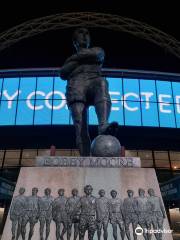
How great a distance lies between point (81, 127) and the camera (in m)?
6.54

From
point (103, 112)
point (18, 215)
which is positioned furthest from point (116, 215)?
point (103, 112)

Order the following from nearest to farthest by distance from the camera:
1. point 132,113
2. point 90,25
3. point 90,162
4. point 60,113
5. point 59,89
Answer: point 90,162
point 90,25
point 60,113
point 132,113
point 59,89

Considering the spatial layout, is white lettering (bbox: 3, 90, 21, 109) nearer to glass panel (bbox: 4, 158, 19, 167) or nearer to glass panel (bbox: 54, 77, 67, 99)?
glass panel (bbox: 54, 77, 67, 99)

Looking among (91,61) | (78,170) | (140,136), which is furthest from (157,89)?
(78,170)

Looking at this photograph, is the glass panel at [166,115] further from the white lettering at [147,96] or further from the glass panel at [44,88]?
the glass panel at [44,88]

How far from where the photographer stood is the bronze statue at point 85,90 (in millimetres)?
6438

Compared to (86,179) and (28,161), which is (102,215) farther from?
(28,161)

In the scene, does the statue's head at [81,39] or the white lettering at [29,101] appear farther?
the white lettering at [29,101]

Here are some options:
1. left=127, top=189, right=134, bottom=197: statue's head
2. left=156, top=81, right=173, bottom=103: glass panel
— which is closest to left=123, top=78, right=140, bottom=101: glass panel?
left=156, top=81, right=173, bottom=103: glass panel

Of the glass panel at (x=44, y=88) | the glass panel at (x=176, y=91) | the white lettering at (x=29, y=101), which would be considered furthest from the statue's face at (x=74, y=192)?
the glass panel at (x=176, y=91)

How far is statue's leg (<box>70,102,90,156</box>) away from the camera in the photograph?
646 cm

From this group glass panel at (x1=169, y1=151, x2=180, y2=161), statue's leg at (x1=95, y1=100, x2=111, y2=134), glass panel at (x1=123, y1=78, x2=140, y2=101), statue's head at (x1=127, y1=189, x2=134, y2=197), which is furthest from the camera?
glass panel at (x1=123, y1=78, x2=140, y2=101)

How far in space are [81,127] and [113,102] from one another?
70.2 feet

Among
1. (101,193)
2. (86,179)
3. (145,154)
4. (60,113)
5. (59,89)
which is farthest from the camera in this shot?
(59,89)
